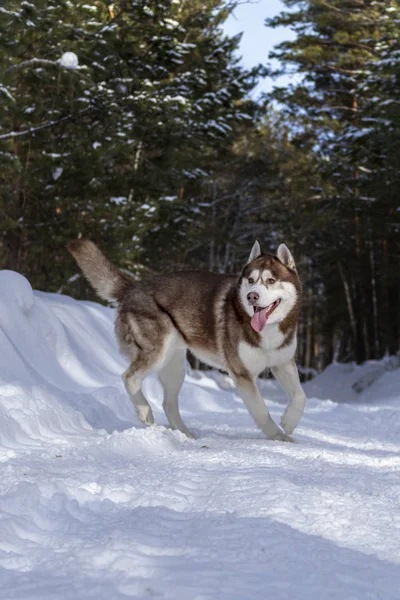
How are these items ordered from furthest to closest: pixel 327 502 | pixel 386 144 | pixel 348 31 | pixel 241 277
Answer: pixel 348 31 < pixel 386 144 < pixel 241 277 < pixel 327 502

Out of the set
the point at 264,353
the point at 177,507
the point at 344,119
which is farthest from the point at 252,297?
the point at 344,119

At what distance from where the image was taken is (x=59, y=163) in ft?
47.9

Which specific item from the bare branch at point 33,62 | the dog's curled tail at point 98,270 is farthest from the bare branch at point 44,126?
the dog's curled tail at point 98,270

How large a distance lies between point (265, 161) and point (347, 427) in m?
21.9

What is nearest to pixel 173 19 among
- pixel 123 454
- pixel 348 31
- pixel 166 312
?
pixel 348 31

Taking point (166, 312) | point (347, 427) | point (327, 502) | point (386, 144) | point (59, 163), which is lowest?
point (347, 427)

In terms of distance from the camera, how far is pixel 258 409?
20.9 ft

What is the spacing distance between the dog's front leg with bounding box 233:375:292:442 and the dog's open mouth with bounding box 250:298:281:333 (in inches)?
20.8

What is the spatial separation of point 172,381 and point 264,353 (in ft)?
4.12

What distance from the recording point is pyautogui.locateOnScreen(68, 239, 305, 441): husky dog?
20.8 ft

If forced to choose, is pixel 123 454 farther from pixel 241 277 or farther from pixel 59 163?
pixel 59 163

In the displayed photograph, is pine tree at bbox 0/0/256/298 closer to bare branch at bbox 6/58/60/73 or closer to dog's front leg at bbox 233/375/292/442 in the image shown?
bare branch at bbox 6/58/60/73

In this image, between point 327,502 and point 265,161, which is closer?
point 327,502

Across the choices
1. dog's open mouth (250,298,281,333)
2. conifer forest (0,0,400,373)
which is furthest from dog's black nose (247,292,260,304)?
conifer forest (0,0,400,373)
